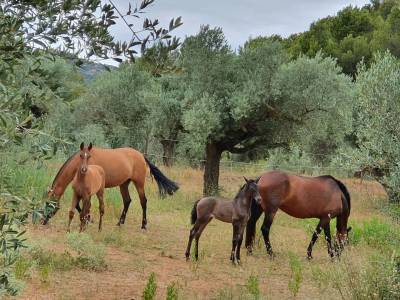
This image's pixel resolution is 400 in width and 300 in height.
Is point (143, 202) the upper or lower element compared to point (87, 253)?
upper

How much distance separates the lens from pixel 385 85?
11.3 metres

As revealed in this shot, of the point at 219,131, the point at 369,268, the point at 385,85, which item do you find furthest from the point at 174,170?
Answer: the point at 369,268

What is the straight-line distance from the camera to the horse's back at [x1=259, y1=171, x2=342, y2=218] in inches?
420

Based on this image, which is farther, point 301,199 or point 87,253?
point 301,199

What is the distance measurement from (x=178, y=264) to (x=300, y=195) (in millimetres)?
3195

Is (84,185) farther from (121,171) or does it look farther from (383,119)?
(383,119)

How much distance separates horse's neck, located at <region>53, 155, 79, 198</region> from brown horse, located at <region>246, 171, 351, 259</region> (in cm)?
383

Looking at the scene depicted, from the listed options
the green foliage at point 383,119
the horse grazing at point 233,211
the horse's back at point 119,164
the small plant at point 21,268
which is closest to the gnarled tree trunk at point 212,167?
the horse's back at point 119,164

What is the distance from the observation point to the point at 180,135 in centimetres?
2677

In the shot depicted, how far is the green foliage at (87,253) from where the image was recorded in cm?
805

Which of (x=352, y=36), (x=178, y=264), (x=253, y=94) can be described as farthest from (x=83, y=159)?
(x=352, y=36)

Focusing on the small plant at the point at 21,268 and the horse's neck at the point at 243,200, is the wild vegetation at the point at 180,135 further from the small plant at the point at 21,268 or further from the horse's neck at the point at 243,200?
the horse's neck at the point at 243,200

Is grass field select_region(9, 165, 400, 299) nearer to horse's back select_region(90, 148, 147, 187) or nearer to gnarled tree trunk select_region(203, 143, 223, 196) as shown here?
horse's back select_region(90, 148, 147, 187)

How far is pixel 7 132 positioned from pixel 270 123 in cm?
1529
